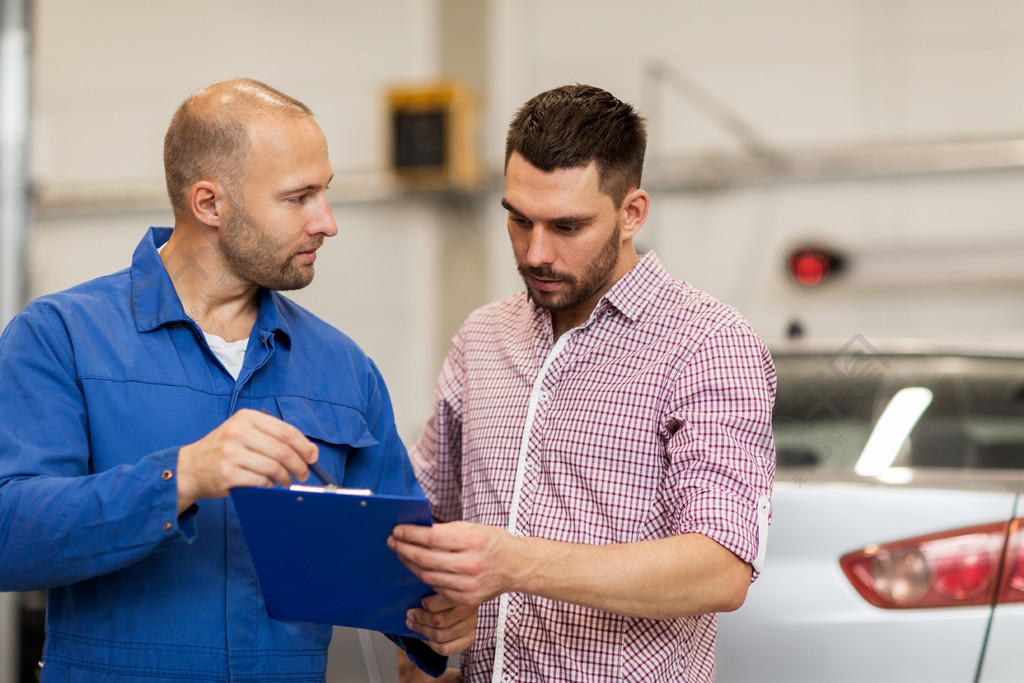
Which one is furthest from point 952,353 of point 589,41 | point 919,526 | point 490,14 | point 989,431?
point 490,14

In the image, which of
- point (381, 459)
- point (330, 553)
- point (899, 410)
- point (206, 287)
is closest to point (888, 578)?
point (899, 410)

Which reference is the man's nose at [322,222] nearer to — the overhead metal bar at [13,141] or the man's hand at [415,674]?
the man's hand at [415,674]

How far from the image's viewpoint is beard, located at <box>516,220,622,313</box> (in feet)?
5.19

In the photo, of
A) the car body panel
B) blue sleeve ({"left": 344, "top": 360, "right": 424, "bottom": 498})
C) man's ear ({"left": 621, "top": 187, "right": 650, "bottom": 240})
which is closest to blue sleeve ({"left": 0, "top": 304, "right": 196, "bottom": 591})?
blue sleeve ({"left": 344, "top": 360, "right": 424, "bottom": 498})

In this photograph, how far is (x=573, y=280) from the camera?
158cm

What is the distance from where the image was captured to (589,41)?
18.1ft

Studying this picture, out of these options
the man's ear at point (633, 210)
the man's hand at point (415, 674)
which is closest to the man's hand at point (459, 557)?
the man's hand at point (415, 674)

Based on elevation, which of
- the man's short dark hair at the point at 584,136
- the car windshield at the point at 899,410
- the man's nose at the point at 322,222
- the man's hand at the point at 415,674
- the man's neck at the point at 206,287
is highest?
the man's short dark hair at the point at 584,136

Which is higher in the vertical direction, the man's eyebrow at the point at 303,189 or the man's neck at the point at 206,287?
the man's eyebrow at the point at 303,189

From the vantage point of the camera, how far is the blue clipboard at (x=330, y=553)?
3.92 ft

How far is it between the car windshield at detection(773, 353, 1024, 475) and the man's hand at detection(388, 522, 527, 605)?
0.92 metres

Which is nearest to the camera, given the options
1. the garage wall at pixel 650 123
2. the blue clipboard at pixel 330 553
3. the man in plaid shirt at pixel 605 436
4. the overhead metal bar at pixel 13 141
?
the blue clipboard at pixel 330 553

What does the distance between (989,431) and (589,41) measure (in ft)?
12.6

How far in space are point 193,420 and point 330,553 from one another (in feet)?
1.08
